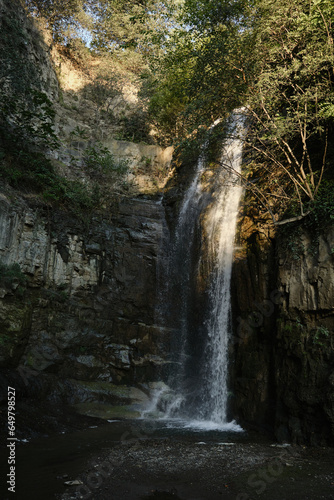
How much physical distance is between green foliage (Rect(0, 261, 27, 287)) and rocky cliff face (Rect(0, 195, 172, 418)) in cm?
5

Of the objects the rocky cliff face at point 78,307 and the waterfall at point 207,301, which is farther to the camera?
the waterfall at point 207,301

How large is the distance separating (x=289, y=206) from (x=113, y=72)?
1835cm

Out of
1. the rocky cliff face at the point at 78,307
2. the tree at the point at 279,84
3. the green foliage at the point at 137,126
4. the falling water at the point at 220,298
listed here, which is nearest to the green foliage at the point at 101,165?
the rocky cliff face at the point at 78,307

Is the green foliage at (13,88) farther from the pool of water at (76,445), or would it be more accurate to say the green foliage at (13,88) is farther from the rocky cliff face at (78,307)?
the pool of water at (76,445)

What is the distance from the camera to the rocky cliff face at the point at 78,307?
35.5ft

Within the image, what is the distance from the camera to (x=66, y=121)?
20.0m

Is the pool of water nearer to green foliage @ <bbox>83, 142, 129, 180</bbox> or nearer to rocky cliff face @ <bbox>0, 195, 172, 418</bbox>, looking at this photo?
rocky cliff face @ <bbox>0, 195, 172, 418</bbox>

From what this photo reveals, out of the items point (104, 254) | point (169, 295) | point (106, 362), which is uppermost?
point (104, 254)

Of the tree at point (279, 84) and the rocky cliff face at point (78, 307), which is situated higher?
the tree at point (279, 84)

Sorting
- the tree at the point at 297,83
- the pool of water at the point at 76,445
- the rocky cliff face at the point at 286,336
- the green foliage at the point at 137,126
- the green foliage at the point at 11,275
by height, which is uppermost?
the green foliage at the point at 137,126

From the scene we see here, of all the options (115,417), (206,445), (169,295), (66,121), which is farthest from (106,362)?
(66,121)

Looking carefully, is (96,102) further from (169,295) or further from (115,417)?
(115,417)

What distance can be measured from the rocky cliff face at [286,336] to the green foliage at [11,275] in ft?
23.3

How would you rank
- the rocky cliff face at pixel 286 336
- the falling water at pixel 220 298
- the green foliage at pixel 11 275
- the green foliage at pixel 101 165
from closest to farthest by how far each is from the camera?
the rocky cliff face at pixel 286 336 → the green foliage at pixel 11 275 → the falling water at pixel 220 298 → the green foliage at pixel 101 165
